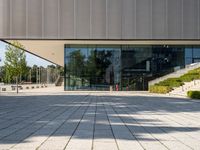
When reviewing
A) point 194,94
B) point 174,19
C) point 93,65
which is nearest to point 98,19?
point 93,65

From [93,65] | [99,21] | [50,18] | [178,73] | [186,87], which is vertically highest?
[50,18]

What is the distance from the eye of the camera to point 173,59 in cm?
4756

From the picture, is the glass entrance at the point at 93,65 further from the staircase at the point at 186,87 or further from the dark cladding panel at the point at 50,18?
the staircase at the point at 186,87

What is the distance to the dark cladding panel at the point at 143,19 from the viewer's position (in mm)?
40959

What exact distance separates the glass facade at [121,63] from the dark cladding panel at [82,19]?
621 centimetres

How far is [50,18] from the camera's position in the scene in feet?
132

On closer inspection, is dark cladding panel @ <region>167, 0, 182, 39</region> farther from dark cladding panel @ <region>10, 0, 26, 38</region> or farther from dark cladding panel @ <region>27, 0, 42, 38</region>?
dark cladding panel @ <region>10, 0, 26, 38</region>

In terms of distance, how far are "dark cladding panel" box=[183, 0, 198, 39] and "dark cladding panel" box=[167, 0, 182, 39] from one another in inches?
21.3

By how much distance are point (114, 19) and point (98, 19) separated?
69.0 inches

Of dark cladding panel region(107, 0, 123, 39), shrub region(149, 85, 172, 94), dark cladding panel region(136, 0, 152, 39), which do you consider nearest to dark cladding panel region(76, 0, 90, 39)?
dark cladding panel region(107, 0, 123, 39)

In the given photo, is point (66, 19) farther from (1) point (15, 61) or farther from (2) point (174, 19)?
(2) point (174, 19)

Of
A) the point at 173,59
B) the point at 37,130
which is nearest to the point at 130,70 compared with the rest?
the point at 173,59

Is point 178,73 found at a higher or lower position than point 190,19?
lower

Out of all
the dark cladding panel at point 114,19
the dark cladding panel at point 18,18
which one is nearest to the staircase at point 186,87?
the dark cladding panel at point 114,19
